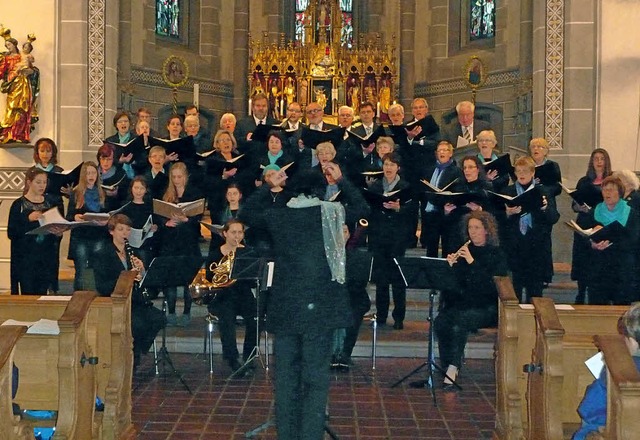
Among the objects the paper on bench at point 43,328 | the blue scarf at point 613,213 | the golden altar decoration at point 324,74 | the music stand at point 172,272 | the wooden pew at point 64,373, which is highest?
the golden altar decoration at point 324,74

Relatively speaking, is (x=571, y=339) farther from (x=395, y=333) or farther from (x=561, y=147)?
(x=561, y=147)

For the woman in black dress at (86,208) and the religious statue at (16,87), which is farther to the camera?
the religious statue at (16,87)

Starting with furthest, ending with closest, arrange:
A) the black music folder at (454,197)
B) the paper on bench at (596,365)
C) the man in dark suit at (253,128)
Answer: the man in dark suit at (253,128)
the black music folder at (454,197)
the paper on bench at (596,365)

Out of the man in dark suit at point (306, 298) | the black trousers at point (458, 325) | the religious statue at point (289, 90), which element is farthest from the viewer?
the religious statue at point (289, 90)

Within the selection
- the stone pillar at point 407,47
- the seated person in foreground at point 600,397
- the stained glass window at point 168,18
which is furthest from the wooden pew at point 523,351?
the stained glass window at point 168,18

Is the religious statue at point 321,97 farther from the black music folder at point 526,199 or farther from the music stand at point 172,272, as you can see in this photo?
the music stand at point 172,272

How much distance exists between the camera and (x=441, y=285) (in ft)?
23.3

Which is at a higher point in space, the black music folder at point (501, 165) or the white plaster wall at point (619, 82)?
the white plaster wall at point (619, 82)

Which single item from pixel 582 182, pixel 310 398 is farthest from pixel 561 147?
pixel 310 398

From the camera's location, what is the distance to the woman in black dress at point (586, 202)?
28.6 feet

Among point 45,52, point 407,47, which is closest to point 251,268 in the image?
point 45,52

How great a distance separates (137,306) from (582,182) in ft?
14.0

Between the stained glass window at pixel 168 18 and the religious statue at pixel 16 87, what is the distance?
16.6 ft

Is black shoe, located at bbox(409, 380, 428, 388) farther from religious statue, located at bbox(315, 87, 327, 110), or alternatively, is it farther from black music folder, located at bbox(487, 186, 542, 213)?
religious statue, located at bbox(315, 87, 327, 110)
